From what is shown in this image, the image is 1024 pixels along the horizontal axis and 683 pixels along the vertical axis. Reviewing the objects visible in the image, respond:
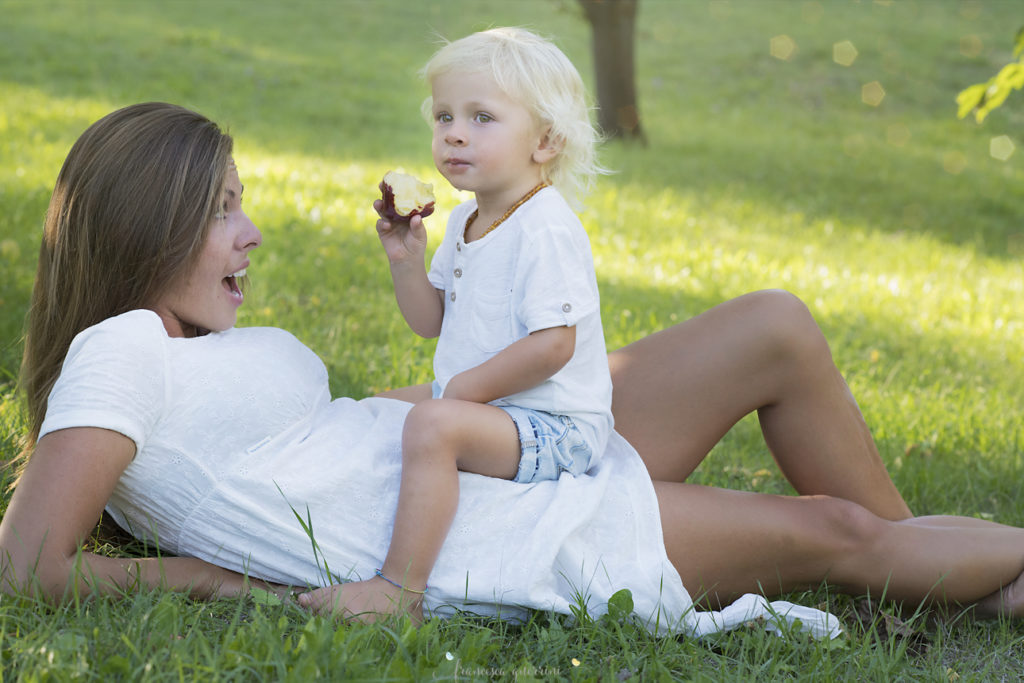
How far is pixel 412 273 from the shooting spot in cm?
251

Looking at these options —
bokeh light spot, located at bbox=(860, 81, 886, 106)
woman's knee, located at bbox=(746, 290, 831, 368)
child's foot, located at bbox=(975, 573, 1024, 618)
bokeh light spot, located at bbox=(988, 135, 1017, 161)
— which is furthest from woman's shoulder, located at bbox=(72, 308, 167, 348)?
bokeh light spot, located at bbox=(860, 81, 886, 106)

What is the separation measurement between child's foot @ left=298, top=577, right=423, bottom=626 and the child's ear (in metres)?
1.03

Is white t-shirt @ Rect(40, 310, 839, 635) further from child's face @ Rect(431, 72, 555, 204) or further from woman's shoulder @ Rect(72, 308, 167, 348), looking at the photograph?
child's face @ Rect(431, 72, 555, 204)

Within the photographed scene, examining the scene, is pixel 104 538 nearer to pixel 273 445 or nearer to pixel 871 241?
pixel 273 445

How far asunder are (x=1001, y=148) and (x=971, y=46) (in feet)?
22.9

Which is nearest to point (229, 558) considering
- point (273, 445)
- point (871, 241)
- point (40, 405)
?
point (273, 445)

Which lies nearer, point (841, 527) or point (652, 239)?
point (841, 527)

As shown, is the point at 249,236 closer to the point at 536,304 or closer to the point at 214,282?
the point at 214,282

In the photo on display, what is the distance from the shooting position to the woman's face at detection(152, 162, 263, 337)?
2.34 metres

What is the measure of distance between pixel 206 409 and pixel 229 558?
34cm

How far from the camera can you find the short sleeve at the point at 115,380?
196 centimetres

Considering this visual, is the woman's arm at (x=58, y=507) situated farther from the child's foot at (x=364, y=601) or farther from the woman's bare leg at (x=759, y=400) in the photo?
the woman's bare leg at (x=759, y=400)

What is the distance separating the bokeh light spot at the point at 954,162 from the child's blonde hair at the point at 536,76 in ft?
33.2

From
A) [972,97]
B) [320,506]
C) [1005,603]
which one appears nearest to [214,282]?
[320,506]
